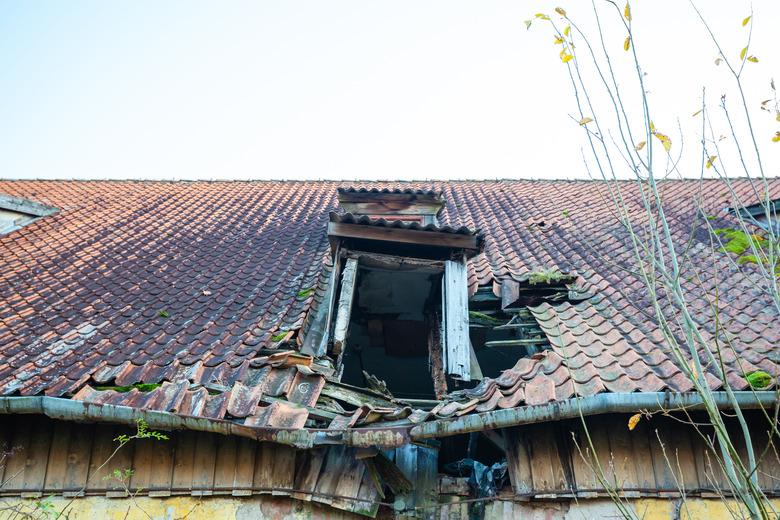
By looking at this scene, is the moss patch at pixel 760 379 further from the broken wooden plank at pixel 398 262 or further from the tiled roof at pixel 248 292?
the broken wooden plank at pixel 398 262

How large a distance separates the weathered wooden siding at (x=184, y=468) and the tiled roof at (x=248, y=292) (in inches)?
14.5

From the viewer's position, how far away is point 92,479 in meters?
4.77

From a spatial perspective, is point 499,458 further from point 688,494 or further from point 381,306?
point 381,306

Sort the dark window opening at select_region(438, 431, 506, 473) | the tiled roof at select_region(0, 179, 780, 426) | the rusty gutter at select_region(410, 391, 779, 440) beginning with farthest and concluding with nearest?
the dark window opening at select_region(438, 431, 506, 473)
the tiled roof at select_region(0, 179, 780, 426)
the rusty gutter at select_region(410, 391, 779, 440)

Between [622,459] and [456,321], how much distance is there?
1982 mm

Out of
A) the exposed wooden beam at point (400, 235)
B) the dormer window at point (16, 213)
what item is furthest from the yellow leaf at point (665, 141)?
the dormer window at point (16, 213)

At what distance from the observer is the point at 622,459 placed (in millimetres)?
4555

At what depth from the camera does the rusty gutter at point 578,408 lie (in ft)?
14.1

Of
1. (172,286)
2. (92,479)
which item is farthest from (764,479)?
(172,286)

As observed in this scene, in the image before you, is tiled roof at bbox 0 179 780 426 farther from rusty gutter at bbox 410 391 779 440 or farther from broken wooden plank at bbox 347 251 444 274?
broken wooden plank at bbox 347 251 444 274

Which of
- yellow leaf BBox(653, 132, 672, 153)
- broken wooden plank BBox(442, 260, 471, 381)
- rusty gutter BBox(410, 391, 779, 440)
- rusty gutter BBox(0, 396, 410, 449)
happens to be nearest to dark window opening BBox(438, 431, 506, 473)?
broken wooden plank BBox(442, 260, 471, 381)

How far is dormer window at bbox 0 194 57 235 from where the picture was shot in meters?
9.01

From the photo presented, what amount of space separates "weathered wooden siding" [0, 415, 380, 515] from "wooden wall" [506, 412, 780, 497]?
3.85 ft

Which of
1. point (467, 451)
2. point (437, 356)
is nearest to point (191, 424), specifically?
point (467, 451)
